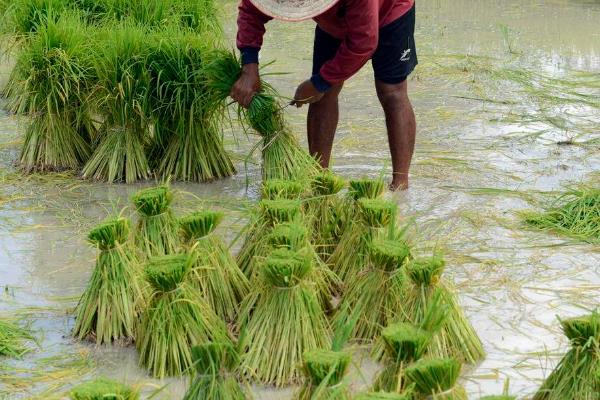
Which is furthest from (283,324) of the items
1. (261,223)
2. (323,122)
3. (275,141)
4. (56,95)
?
(56,95)

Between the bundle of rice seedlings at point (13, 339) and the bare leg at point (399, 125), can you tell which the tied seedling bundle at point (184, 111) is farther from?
the bundle of rice seedlings at point (13, 339)

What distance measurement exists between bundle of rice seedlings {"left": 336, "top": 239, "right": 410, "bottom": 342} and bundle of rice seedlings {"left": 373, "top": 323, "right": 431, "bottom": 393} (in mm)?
579

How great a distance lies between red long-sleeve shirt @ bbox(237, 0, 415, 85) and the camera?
4184mm

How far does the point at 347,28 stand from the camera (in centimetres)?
430

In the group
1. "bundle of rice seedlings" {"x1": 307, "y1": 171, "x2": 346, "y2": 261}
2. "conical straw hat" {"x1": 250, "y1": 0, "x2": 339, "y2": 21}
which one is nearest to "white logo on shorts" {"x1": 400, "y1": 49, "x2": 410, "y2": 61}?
"conical straw hat" {"x1": 250, "y1": 0, "x2": 339, "y2": 21}

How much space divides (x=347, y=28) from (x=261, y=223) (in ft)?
3.95

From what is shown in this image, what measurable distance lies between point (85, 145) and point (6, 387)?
2489mm

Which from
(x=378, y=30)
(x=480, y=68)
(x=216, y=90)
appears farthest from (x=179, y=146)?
(x=480, y=68)

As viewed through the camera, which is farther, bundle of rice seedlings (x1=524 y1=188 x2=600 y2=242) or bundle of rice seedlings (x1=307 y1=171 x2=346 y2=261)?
bundle of rice seedlings (x1=524 y1=188 x2=600 y2=242)

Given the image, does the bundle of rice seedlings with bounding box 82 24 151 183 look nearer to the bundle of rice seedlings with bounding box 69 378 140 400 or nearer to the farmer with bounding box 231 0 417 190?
the farmer with bounding box 231 0 417 190

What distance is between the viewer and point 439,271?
312 centimetres

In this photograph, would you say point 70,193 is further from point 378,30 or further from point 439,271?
point 439,271

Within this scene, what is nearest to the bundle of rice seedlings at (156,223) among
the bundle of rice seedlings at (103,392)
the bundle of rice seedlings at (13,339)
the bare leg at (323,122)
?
the bundle of rice seedlings at (13,339)

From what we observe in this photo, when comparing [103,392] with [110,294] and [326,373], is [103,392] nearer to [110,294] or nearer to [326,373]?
[326,373]
